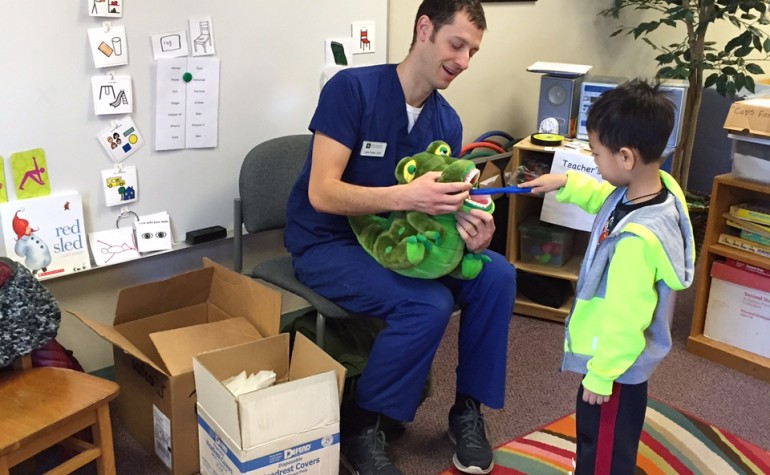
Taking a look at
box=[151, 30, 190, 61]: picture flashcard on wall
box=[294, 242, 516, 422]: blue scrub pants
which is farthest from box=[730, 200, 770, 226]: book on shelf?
box=[151, 30, 190, 61]: picture flashcard on wall

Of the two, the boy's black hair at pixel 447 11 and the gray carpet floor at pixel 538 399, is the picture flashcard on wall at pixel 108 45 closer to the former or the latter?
the boy's black hair at pixel 447 11

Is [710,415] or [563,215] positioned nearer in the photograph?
[710,415]

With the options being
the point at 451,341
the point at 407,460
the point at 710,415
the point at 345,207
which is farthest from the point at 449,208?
the point at 710,415

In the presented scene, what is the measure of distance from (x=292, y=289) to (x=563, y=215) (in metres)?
1.09

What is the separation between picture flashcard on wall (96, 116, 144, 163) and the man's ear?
1166mm

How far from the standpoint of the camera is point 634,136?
1.33m

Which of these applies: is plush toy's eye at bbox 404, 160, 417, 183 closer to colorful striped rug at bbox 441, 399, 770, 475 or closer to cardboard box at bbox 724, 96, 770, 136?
colorful striped rug at bbox 441, 399, 770, 475

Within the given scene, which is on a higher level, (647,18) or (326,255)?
(647,18)

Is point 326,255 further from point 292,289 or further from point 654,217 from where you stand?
point 654,217

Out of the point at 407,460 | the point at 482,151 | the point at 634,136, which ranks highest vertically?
the point at 634,136

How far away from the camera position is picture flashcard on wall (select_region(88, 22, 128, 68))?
5.53ft

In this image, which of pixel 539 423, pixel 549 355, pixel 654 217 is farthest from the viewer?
pixel 549 355

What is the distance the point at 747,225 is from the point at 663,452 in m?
0.79

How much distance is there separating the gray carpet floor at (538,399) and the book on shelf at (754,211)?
483 millimetres
